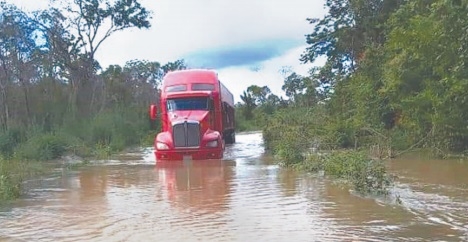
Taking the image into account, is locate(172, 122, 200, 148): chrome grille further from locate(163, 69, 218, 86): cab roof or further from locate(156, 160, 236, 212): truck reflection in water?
locate(163, 69, 218, 86): cab roof

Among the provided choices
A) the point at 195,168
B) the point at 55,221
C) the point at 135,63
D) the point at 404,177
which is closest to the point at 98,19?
the point at 135,63

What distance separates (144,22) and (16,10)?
10.3 meters

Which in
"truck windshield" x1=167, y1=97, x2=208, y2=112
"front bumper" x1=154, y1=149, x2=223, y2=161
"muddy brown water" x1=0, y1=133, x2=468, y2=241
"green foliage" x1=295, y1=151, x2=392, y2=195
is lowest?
"muddy brown water" x1=0, y1=133, x2=468, y2=241

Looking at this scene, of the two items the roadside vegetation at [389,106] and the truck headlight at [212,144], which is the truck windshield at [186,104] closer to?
the truck headlight at [212,144]

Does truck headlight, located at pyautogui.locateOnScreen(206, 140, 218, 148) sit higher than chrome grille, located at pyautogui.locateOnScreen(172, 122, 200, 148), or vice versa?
chrome grille, located at pyautogui.locateOnScreen(172, 122, 200, 148)

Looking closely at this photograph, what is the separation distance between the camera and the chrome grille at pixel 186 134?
21469mm

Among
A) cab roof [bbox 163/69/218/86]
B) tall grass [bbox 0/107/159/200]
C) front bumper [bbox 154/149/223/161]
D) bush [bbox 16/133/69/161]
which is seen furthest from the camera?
cab roof [bbox 163/69/218/86]

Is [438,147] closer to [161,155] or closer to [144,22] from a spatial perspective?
[161,155]

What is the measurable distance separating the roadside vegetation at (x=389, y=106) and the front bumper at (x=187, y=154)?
2.24m

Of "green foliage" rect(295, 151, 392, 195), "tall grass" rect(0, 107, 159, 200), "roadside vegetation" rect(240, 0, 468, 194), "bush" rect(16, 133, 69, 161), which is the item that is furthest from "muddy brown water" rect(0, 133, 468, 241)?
"bush" rect(16, 133, 69, 161)

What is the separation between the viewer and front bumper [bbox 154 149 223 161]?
21.5 metres

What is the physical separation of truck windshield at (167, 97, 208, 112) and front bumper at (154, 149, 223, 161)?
2.00 m

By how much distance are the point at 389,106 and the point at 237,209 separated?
15238mm

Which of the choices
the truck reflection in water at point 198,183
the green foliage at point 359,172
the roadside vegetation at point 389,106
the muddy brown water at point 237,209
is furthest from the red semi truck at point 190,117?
the green foliage at point 359,172
